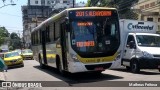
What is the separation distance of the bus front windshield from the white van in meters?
2.46

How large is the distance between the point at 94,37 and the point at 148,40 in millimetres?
4282

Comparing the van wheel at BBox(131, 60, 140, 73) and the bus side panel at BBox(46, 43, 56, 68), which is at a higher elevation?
the bus side panel at BBox(46, 43, 56, 68)

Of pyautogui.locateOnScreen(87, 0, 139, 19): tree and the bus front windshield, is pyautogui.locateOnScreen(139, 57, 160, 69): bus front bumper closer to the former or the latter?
the bus front windshield

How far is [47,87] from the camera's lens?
1422 cm

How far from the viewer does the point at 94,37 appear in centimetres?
1572

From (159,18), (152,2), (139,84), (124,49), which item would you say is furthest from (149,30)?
(152,2)

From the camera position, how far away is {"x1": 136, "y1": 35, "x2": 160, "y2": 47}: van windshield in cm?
Result: 1856

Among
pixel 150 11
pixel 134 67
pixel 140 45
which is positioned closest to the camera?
pixel 140 45

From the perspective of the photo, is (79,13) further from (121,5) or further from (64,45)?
(121,5)

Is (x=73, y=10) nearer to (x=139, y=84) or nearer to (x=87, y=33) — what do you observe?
(x=87, y=33)

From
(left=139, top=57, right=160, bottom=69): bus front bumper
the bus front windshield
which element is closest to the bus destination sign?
the bus front windshield

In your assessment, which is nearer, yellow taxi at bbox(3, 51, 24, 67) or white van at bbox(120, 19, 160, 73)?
white van at bbox(120, 19, 160, 73)

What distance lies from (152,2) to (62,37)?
221ft

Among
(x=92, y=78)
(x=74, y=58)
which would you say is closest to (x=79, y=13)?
(x=74, y=58)
